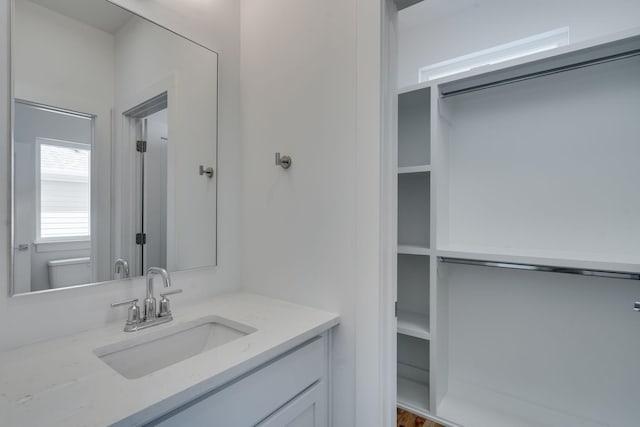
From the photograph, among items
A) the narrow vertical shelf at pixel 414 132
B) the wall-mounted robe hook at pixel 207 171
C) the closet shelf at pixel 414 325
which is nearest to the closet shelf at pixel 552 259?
the closet shelf at pixel 414 325

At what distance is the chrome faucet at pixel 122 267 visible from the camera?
112 cm

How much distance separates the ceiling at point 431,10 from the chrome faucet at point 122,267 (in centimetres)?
233

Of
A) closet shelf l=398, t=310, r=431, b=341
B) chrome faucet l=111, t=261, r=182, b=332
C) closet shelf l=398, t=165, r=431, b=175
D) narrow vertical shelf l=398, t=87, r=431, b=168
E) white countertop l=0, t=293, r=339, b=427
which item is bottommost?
closet shelf l=398, t=310, r=431, b=341

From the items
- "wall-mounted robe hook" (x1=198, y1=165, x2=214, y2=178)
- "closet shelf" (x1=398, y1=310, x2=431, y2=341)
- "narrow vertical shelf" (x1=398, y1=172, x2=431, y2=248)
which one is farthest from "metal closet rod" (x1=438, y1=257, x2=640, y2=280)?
"wall-mounted robe hook" (x1=198, y1=165, x2=214, y2=178)

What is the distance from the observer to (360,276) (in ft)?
3.66

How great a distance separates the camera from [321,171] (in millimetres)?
1245

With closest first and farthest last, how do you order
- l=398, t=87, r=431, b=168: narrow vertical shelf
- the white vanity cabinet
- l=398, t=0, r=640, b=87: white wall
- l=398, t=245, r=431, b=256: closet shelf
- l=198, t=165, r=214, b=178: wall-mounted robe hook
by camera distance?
the white vanity cabinet
l=198, t=165, r=214, b=178: wall-mounted robe hook
l=398, t=0, r=640, b=87: white wall
l=398, t=245, r=431, b=256: closet shelf
l=398, t=87, r=431, b=168: narrow vertical shelf

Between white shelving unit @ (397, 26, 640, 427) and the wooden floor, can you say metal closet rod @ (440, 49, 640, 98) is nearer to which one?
white shelving unit @ (397, 26, 640, 427)

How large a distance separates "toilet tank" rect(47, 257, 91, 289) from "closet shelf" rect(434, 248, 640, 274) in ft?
5.40

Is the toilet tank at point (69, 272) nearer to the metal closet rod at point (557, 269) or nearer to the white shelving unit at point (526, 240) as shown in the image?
the white shelving unit at point (526, 240)

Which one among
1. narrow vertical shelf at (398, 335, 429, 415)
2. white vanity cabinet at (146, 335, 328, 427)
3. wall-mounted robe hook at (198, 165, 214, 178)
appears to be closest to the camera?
white vanity cabinet at (146, 335, 328, 427)

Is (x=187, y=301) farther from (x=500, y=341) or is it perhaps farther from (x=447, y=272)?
(x=500, y=341)

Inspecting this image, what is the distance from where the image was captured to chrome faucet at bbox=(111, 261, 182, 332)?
104 cm

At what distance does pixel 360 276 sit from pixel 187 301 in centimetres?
79
